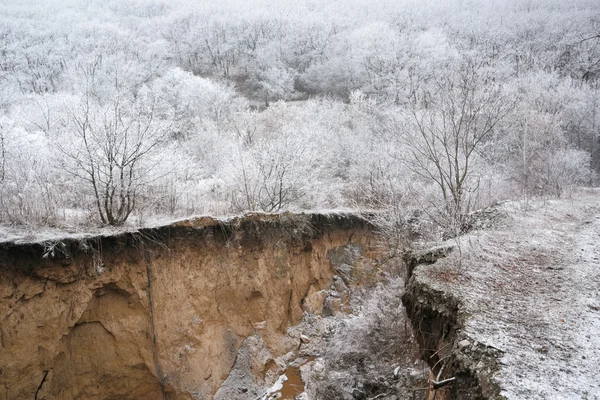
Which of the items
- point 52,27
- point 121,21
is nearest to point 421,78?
point 52,27

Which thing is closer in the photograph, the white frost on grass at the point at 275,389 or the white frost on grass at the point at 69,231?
the white frost on grass at the point at 69,231

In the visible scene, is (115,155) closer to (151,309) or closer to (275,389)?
(151,309)

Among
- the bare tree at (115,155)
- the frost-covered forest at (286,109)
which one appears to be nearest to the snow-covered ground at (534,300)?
the frost-covered forest at (286,109)

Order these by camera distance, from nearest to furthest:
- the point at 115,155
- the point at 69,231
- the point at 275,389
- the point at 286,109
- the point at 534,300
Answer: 1. the point at 534,300
2. the point at 69,231
3. the point at 115,155
4. the point at 275,389
5. the point at 286,109

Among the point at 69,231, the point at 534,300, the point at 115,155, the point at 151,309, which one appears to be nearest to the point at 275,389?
the point at 151,309

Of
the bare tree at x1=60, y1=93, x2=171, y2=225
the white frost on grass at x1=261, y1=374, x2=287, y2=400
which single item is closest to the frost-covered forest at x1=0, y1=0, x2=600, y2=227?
the bare tree at x1=60, y1=93, x2=171, y2=225

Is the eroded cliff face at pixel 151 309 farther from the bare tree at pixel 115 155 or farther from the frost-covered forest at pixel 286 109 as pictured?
the frost-covered forest at pixel 286 109

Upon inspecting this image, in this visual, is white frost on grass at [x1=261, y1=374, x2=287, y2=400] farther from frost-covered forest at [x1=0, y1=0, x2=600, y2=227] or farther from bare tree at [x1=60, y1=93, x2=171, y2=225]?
bare tree at [x1=60, y1=93, x2=171, y2=225]
